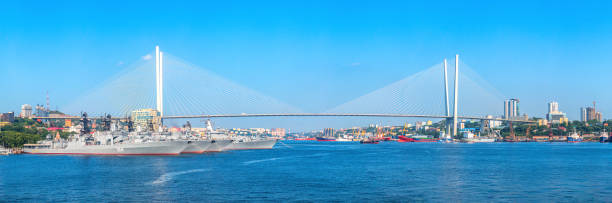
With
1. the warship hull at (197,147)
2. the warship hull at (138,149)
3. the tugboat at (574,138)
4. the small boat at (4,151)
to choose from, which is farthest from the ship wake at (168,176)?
the tugboat at (574,138)

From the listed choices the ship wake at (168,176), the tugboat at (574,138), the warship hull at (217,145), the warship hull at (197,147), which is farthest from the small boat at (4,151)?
the tugboat at (574,138)

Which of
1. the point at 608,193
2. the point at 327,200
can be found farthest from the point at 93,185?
the point at 608,193

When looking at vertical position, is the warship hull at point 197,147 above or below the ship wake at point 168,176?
above

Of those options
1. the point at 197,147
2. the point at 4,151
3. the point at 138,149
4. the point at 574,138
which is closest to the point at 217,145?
the point at 197,147

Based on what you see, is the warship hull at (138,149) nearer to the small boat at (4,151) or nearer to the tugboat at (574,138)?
the small boat at (4,151)

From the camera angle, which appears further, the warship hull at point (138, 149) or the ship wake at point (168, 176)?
the warship hull at point (138, 149)

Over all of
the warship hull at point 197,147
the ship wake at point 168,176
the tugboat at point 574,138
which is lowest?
the tugboat at point 574,138

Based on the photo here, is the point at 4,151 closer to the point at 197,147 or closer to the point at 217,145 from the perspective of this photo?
the point at 197,147

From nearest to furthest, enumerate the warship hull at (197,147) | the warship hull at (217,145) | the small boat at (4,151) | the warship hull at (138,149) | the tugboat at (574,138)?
the warship hull at (138,149)
the warship hull at (197,147)
the small boat at (4,151)
the warship hull at (217,145)
the tugboat at (574,138)

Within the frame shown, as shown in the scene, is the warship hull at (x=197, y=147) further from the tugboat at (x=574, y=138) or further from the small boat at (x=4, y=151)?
the tugboat at (x=574, y=138)

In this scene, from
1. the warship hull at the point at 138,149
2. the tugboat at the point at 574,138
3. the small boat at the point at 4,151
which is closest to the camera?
the warship hull at the point at 138,149

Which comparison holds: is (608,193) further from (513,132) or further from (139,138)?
(513,132)

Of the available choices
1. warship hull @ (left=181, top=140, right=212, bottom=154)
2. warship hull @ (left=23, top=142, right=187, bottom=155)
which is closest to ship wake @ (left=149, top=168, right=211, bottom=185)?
warship hull @ (left=23, top=142, right=187, bottom=155)
